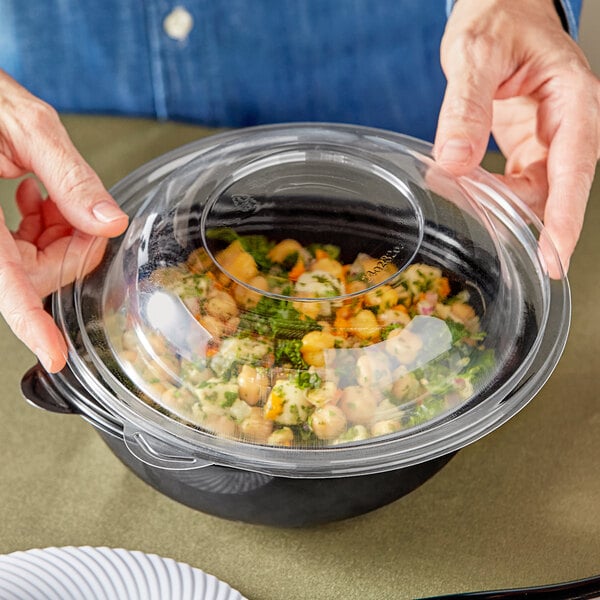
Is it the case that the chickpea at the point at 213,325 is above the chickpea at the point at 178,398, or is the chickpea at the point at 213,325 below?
above

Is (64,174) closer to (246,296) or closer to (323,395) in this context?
(246,296)

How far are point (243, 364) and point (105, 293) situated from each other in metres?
0.24

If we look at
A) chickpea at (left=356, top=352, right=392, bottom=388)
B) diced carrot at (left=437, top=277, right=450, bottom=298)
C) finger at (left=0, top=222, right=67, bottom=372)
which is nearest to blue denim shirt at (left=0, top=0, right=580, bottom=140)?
finger at (left=0, top=222, right=67, bottom=372)

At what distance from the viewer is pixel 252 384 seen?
0.89 metres

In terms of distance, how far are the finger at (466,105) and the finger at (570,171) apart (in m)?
0.12

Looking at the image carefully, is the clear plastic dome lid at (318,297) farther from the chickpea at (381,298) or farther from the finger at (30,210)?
the finger at (30,210)

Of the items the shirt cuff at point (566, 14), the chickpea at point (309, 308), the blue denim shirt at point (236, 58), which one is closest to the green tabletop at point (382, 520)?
the chickpea at point (309, 308)

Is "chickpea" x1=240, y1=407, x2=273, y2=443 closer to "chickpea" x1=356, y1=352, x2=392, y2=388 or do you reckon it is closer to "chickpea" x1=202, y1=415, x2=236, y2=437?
"chickpea" x1=202, y1=415, x2=236, y2=437

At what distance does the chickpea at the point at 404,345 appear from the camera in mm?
908

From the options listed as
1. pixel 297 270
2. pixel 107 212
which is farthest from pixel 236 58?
pixel 297 270

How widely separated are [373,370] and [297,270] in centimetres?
17

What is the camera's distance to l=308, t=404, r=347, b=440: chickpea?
0.88 m

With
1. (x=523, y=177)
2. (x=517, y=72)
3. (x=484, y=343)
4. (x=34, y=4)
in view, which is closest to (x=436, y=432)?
(x=484, y=343)

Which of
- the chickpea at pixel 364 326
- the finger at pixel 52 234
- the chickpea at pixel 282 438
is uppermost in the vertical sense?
the chickpea at pixel 364 326
